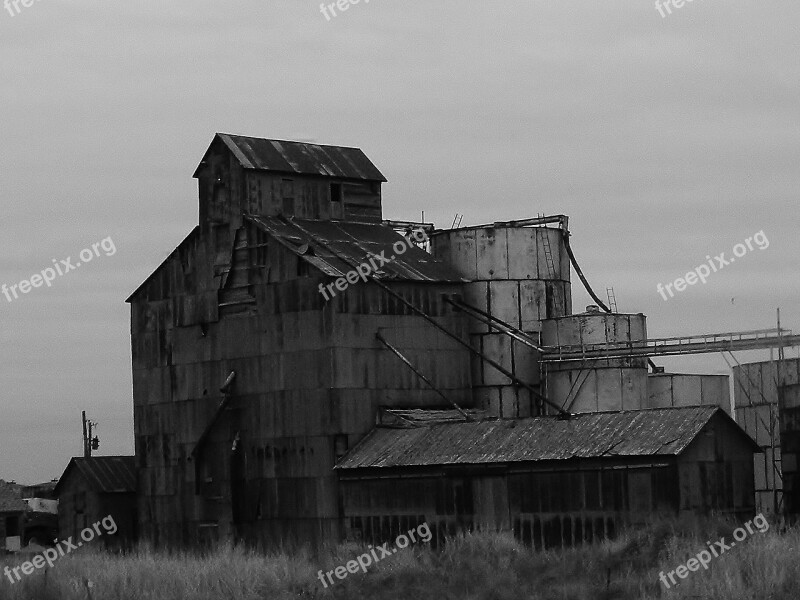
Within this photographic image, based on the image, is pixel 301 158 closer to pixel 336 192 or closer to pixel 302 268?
pixel 336 192

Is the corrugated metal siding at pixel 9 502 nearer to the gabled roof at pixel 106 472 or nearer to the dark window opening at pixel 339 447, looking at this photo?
the gabled roof at pixel 106 472

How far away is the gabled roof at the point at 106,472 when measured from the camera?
60719 mm

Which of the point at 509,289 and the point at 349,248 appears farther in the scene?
the point at 509,289

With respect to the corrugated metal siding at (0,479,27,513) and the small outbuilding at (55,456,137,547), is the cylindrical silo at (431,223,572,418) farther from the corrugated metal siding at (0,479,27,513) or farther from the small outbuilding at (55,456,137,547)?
the corrugated metal siding at (0,479,27,513)

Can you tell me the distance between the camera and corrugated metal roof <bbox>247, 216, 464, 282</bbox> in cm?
5116

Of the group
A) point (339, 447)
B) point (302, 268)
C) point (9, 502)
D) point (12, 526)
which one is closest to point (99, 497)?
point (9, 502)

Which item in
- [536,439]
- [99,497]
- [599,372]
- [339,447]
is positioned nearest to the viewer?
[536,439]

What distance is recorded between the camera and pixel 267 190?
54812 millimetres

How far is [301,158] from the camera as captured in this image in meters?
56.7

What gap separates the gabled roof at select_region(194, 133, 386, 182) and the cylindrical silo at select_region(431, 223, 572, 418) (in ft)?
12.9

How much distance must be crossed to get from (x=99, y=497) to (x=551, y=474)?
2218cm

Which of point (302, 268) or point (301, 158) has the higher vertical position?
point (301, 158)

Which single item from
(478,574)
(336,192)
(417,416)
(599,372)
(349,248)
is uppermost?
(336,192)

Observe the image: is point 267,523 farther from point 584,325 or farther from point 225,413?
point 584,325
